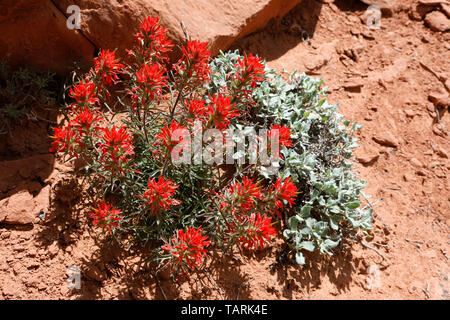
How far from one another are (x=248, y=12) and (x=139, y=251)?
2.35m

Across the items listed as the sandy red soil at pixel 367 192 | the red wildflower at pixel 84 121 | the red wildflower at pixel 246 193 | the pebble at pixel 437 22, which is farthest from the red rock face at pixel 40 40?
the pebble at pixel 437 22

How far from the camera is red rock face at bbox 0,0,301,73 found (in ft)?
8.93

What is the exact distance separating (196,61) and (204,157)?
639 millimetres

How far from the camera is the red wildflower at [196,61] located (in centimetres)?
204

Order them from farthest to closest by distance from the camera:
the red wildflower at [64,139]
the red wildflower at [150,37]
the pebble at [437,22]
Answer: the pebble at [437,22], the red wildflower at [150,37], the red wildflower at [64,139]

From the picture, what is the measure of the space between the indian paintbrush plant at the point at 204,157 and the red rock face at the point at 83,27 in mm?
335

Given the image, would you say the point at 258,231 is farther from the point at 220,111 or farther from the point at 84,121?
the point at 84,121

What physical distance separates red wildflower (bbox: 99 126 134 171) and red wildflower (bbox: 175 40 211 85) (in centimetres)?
48

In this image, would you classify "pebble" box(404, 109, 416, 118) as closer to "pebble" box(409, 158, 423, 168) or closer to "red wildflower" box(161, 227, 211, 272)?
"pebble" box(409, 158, 423, 168)

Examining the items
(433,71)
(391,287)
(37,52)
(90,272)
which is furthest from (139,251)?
(433,71)

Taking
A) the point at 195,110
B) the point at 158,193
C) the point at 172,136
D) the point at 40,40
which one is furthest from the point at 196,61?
the point at 40,40

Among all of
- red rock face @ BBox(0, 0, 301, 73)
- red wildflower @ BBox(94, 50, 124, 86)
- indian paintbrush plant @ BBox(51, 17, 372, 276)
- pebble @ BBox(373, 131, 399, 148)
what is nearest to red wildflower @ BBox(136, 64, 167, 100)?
indian paintbrush plant @ BBox(51, 17, 372, 276)

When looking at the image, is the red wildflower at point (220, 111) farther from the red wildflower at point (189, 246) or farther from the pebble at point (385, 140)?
the pebble at point (385, 140)

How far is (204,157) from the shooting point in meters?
2.48
